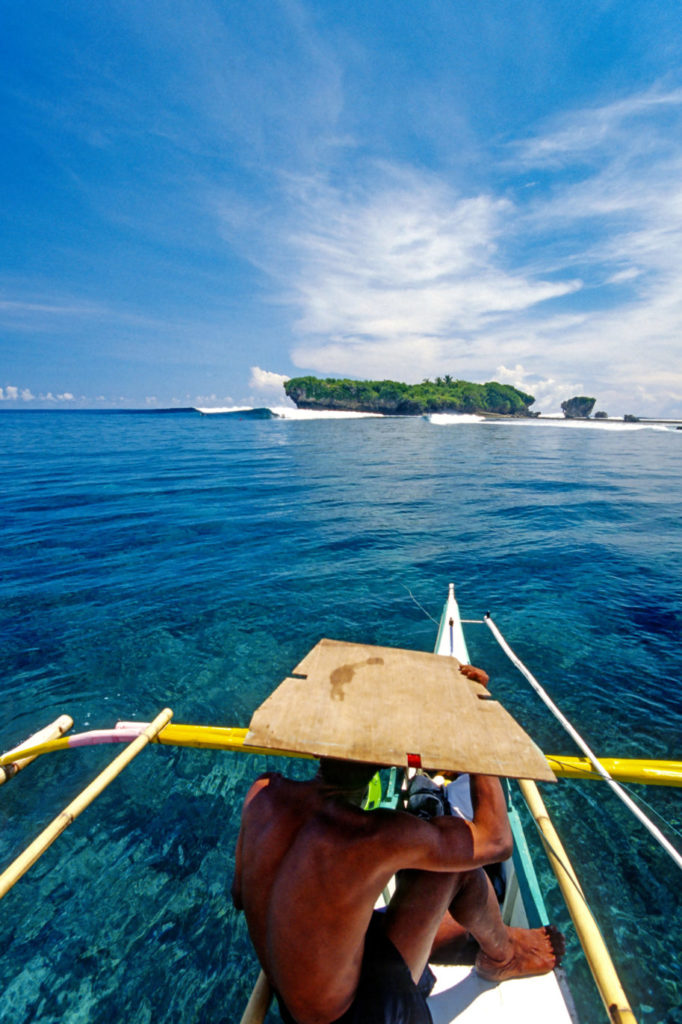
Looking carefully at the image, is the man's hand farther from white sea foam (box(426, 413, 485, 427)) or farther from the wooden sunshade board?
white sea foam (box(426, 413, 485, 427))

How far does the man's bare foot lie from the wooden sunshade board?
2.38m

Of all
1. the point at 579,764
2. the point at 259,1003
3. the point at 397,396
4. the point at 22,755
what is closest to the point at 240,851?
the point at 259,1003

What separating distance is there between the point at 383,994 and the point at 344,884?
33.5 inches

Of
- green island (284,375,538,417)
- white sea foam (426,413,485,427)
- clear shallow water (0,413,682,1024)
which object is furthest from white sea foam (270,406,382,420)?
clear shallow water (0,413,682,1024)

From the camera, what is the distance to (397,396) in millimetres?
159000

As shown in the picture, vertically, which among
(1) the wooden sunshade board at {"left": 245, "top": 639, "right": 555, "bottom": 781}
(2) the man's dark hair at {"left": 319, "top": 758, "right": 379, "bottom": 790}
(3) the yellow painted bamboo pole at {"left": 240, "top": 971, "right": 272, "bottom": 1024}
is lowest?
(3) the yellow painted bamboo pole at {"left": 240, "top": 971, "right": 272, "bottom": 1024}

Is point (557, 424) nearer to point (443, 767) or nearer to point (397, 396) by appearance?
point (397, 396)

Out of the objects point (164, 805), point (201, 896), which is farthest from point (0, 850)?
point (201, 896)

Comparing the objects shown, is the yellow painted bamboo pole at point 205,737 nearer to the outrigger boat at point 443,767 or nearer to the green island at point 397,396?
the outrigger boat at point 443,767

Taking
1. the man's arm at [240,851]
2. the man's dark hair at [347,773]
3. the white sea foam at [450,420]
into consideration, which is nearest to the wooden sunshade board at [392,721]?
the man's dark hair at [347,773]

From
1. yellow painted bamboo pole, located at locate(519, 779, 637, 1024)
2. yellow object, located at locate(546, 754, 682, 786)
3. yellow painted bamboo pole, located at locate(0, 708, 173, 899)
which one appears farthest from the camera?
yellow object, located at locate(546, 754, 682, 786)

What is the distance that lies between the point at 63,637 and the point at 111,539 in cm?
650

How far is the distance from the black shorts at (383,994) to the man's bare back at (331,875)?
56mm

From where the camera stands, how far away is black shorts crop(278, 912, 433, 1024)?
1.88 meters
